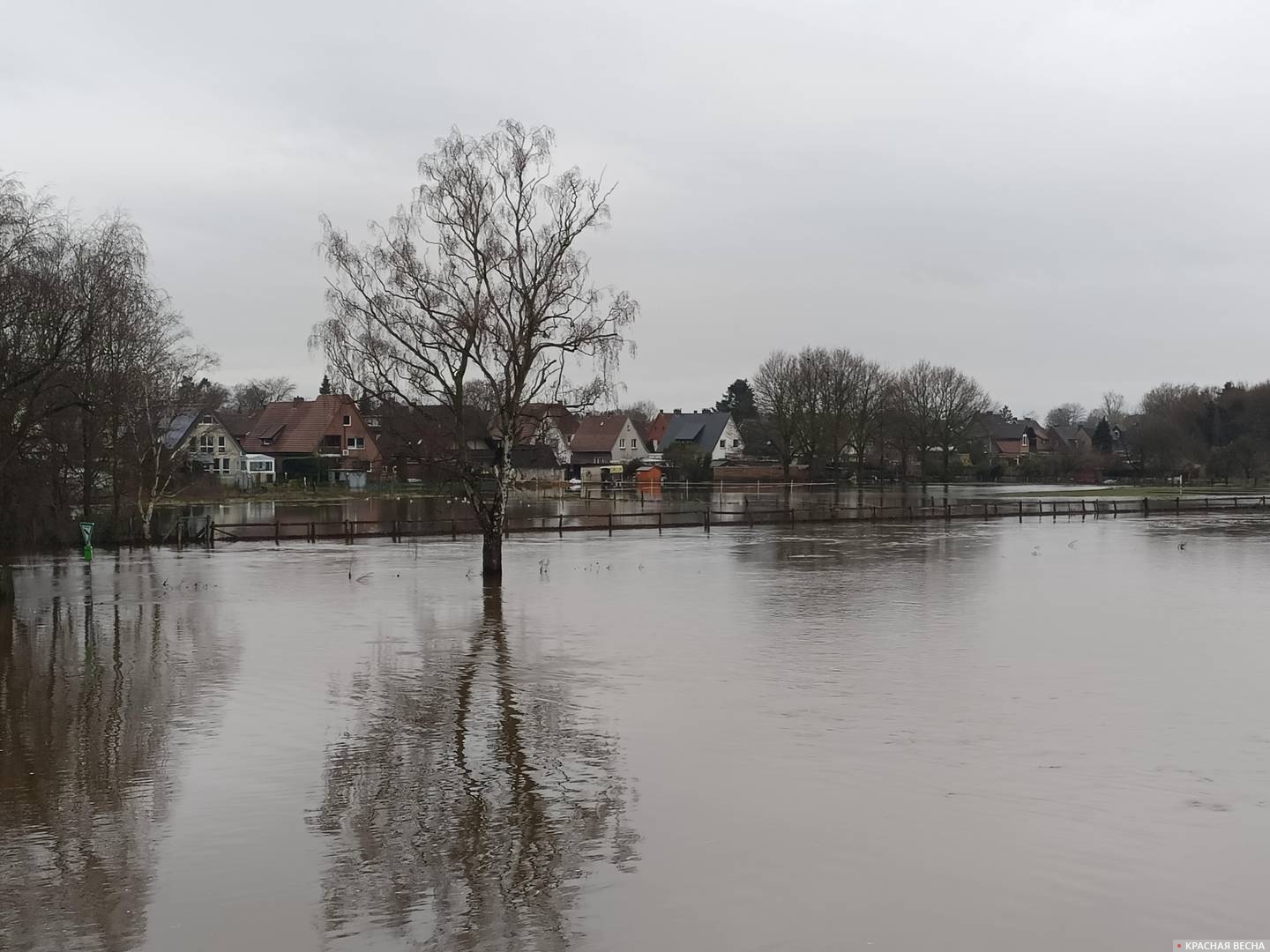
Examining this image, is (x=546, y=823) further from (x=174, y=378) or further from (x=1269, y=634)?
(x=174, y=378)

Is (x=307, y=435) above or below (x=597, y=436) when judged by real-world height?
below

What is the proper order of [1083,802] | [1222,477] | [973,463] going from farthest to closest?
[973,463] < [1222,477] < [1083,802]

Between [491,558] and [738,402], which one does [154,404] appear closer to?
[491,558]

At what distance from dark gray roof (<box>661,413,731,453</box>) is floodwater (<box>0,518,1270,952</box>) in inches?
3952

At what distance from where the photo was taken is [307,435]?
94.4m

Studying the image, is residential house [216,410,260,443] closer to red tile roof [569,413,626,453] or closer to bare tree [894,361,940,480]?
red tile roof [569,413,626,453]

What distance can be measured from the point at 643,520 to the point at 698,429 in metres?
71.6

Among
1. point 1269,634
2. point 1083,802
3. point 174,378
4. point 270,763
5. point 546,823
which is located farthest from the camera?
point 174,378

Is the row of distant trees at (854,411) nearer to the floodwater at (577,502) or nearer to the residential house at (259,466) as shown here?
the floodwater at (577,502)

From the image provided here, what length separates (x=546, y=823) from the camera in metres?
9.28

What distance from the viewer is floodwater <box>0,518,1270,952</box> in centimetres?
749

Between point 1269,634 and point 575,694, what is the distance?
42.2ft

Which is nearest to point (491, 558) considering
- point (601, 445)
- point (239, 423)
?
point (601, 445)

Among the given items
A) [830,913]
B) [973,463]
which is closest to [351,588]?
[830,913]
